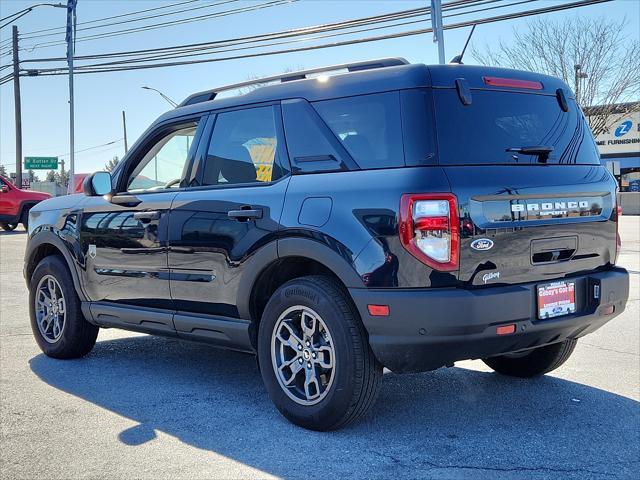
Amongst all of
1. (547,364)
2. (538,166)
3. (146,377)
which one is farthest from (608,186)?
(146,377)

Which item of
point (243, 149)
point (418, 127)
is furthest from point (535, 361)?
point (243, 149)

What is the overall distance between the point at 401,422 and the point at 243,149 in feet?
6.33

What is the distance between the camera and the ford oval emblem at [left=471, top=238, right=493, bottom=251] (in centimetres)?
354

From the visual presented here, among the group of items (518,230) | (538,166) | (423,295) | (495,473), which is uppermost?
(538,166)

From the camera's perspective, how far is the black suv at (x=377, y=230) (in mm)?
3549

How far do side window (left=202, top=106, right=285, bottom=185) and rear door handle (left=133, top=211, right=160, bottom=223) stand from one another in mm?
432

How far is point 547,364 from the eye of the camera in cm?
486

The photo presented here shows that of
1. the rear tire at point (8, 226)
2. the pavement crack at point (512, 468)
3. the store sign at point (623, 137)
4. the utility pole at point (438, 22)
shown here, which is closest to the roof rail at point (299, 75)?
the pavement crack at point (512, 468)

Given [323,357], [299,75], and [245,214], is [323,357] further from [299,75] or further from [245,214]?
[299,75]

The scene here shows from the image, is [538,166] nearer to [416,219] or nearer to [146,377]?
[416,219]

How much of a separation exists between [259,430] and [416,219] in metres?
1.51

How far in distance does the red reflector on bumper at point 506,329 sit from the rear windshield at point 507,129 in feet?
2.76

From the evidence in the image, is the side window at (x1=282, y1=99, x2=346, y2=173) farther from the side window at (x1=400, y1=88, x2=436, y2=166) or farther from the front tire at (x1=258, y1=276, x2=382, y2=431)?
the front tire at (x1=258, y1=276, x2=382, y2=431)


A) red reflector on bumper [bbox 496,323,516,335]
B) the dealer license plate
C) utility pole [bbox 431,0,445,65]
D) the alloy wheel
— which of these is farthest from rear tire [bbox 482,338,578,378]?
utility pole [bbox 431,0,445,65]
